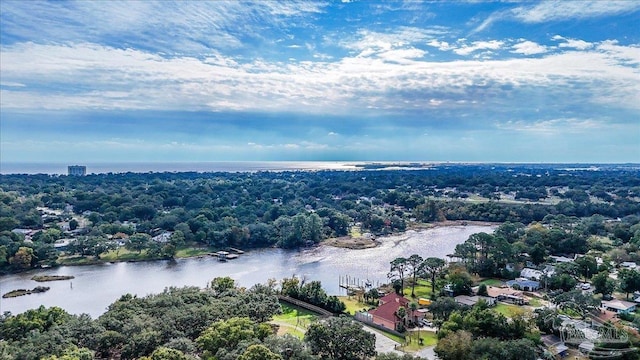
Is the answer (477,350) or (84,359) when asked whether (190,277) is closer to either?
(84,359)

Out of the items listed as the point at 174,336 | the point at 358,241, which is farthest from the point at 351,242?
the point at 174,336

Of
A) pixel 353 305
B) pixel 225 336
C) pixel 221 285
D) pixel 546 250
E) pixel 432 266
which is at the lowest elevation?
pixel 353 305

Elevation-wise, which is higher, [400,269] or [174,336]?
[174,336]

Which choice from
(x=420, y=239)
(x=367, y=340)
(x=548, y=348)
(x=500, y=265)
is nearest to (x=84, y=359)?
(x=367, y=340)

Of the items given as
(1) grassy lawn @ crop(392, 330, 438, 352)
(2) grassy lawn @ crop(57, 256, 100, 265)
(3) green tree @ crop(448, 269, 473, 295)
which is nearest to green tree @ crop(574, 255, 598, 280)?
(3) green tree @ crop(448, 269, 473, 295)

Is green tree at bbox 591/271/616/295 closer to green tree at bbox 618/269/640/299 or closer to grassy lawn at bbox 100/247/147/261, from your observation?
green tree at bbox 618/269/640/299

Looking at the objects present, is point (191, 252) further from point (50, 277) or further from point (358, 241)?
point (358, 241)
